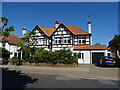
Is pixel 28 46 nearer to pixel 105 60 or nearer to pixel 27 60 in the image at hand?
pixel 27 60

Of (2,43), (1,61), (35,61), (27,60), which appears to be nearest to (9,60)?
(1,61)

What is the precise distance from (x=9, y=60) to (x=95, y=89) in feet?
46.1

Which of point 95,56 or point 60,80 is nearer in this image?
point 60,80

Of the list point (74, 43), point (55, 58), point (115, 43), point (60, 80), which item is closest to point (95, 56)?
point (74, 43)

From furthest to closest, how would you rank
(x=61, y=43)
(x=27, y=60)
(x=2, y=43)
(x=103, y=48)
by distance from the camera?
1. (x=2, y=43)
2. (x=61, y=43)
3. (x=103, y=48)
4. (x=27, y=60)

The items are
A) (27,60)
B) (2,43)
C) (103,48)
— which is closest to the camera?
(27,60)

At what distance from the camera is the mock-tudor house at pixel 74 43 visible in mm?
20469

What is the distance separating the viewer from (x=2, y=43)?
25.1 meters

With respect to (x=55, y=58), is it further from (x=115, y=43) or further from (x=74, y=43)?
(x=115, y=43)

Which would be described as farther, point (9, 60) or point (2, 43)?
point (2, 43)

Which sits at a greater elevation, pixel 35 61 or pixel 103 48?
pixel 103 48

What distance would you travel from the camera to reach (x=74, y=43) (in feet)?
74.0

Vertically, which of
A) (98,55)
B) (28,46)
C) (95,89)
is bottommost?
(95,89)

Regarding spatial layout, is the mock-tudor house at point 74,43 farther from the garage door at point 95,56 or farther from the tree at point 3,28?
the tree at point 3,28
